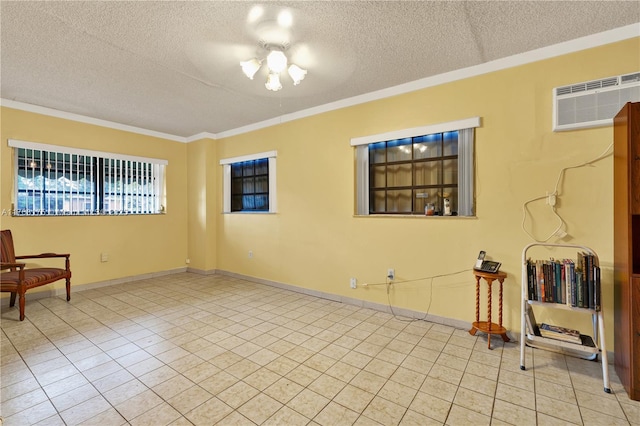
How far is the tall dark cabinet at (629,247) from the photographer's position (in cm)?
196

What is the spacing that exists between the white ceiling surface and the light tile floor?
8.86 ft

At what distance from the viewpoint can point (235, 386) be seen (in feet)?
6.92

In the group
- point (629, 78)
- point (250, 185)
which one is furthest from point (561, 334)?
point (250, 185)

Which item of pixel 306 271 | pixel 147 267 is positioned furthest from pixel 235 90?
pixel 147 267

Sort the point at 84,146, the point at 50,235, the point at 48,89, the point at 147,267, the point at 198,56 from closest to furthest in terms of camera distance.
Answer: the point at 198,56 < the point at 48,89 < the point at 50,235 < the point at 84,146 < the point at 147,267

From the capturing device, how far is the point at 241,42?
2.53m

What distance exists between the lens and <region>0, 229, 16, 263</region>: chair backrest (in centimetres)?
361

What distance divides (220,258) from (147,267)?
127cm

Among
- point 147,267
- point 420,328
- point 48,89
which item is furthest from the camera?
point 147,267

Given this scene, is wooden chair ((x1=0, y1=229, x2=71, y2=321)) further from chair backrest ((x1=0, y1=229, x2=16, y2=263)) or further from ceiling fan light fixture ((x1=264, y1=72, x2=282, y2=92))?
ceiling fan light fixture ((x1=264, y1=72, x2=282, y2=92))

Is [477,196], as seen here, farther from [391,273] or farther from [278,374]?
[278,374]

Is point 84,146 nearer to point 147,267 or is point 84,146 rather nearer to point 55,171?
point 55,171

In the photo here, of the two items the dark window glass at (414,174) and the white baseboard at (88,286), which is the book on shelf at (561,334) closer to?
the dark window glass at (414,174)

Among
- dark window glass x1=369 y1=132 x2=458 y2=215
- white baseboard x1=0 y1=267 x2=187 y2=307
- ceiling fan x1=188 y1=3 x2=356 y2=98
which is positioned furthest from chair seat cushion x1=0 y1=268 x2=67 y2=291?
dark window glass x1=369 y1=132 x2=458 y2=215
